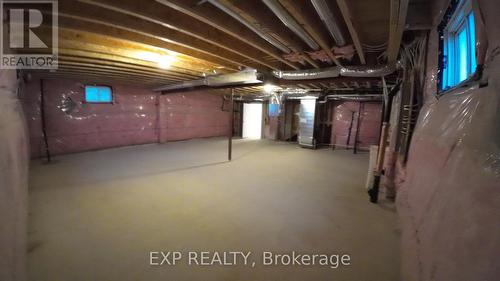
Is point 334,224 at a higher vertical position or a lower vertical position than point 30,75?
lower

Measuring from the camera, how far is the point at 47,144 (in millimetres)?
4527

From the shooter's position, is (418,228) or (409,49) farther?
(409,49)

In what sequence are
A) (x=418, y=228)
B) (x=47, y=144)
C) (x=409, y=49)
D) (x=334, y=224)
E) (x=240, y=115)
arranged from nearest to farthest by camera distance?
1. (x=418, y=228)
2. (x=334, y=224)
3. (x=409, y=49)
4. (x=47, y=144)
5. (x=240, y=115)

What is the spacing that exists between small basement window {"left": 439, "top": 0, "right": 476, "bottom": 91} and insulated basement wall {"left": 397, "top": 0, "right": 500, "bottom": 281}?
10.2 inches

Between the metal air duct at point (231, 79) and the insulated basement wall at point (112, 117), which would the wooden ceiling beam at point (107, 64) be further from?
the insulated basement wall at point (112, 117)

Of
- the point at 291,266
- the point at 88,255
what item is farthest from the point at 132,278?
the point at 291,266

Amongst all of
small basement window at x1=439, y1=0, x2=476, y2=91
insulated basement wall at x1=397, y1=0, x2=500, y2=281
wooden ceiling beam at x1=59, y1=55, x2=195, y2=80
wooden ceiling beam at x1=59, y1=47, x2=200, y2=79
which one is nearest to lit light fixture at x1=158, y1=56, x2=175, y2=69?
wooden ceiling beam at x1=59, y1=47, x2=200, y2=79

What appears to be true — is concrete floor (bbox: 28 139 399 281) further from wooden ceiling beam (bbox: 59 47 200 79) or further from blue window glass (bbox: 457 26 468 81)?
wooden ceiling beam (bbox: 59 47 200 79)

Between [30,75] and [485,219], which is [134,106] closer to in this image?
[30,75]

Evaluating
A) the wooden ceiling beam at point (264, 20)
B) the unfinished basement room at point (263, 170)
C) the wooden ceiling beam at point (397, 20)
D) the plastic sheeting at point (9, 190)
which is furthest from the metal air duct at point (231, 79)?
the plastic sheeting at point (9, 190)

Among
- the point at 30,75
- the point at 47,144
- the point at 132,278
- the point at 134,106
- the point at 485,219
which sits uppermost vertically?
the point at 30,75

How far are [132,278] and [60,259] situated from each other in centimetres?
65

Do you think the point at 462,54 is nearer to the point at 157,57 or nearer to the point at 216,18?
the point at 216,18

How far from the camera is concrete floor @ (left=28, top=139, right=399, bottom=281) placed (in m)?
1.56
